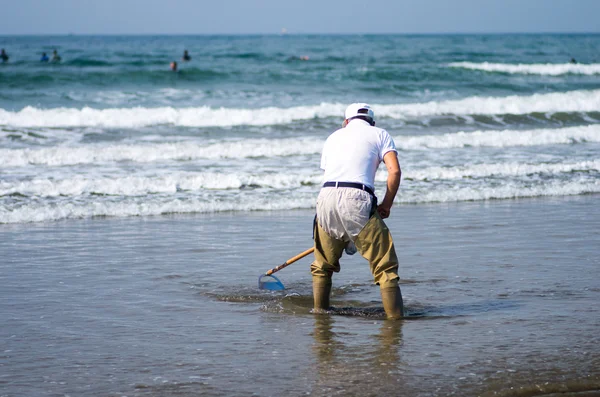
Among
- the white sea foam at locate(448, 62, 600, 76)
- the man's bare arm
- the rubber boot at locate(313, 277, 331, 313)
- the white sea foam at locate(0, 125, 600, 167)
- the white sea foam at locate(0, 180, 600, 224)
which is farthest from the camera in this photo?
the white sea foam at locate(448, 62, 600, 76)

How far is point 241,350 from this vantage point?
16.5ft

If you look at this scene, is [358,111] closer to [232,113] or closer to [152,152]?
[152,152]

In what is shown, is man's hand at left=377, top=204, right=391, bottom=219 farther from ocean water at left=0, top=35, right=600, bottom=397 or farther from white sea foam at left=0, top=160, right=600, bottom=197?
white sea foam at left=0, top=160, right=600, bottom=197

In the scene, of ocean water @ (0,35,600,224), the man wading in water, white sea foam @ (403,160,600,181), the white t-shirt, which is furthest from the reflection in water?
white sea foam @ (403,160,600,181)

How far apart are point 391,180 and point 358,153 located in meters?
0.29

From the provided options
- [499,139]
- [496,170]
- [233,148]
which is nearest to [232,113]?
[233,148]

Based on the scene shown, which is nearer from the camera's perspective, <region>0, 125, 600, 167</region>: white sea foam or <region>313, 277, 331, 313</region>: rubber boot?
<region>313, 277, 331, 313</region>: rubber boot

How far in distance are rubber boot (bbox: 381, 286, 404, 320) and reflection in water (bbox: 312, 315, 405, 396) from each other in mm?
75

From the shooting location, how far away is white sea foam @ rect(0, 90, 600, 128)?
66.3 ft

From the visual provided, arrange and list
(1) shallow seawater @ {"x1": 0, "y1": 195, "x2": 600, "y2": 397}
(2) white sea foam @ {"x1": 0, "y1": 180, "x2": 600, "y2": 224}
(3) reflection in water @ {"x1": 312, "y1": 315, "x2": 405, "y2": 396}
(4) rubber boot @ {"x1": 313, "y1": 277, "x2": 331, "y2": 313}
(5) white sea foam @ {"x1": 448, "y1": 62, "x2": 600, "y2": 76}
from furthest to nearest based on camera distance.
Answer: (5) white sea foam @ {"x1": 448, "y1": 62, "x2": 600, "y2": 76}
(2) white sea foam @ {"x1": 0, "y1": 180, "x2": 600, "y2": 224}
(4) rubber boot @ {"x1": 313, "y1": 277, "x2": 331, "y2": 313}
(1) shallow seawater @ {"x1": 0, "y1": 195, "x2": 600, "y2": 397}
(3) reflection in water @ {"x1": 312, "y1": 315, "x2": 405, "y2": 396}

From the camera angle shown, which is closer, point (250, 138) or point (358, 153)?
point (358, 153)

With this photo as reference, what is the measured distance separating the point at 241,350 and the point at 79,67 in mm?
35993

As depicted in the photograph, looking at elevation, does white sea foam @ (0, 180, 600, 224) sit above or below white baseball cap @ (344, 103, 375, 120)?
below

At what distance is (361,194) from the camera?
17.9 ft
